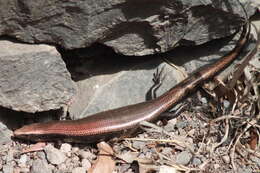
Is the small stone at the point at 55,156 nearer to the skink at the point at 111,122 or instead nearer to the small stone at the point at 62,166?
the small stone at the point at 62,166

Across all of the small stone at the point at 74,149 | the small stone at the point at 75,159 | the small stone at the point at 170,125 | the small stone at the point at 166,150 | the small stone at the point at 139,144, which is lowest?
the small stone at the point at 75,159

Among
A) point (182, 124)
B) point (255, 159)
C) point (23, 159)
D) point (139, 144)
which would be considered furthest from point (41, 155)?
point (255, 159)

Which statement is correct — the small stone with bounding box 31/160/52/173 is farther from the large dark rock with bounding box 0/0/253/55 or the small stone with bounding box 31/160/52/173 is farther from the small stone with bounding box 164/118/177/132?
the small stone with bounding box 164/118/177/132

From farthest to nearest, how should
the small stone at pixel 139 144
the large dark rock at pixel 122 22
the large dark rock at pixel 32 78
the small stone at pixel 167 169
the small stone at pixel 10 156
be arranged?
1. the small stone at pixel 139 144
2. the small stone at pixel 10 156
3. the small stone at pixel 167 169
4. the large dark rock at pixel 32 78
5. the large dark rock at pixel 122 22

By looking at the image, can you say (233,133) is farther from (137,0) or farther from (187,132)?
(137,0)

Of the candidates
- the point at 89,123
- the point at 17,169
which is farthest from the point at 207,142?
the point at 17,169

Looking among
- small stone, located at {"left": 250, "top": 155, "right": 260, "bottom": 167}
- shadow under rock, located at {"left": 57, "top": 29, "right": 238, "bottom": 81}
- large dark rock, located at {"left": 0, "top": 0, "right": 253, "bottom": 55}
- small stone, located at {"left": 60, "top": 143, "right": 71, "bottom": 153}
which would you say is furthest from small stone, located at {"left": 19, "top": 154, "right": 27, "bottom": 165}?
small stone, located at {"left": 250, "top": 155, "right": 260, "bottom": 167}

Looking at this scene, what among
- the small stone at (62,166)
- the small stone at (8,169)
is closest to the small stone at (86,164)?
the small stone at (62,166)
